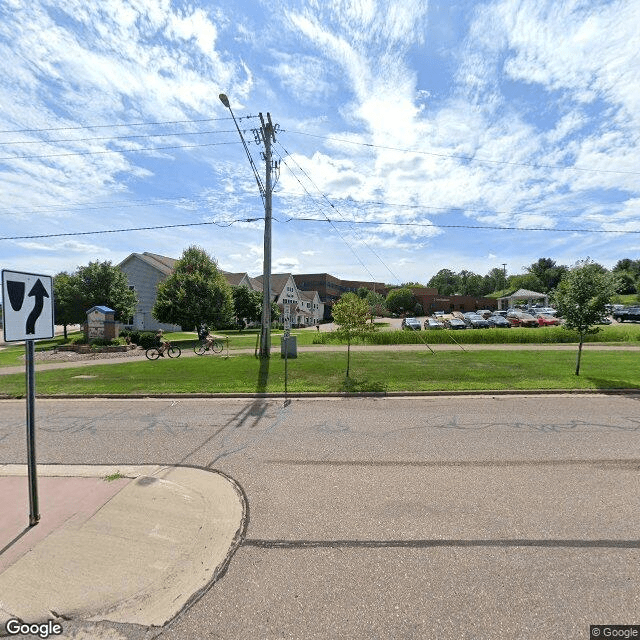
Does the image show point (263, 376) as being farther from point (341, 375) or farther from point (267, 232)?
point (267, 232)

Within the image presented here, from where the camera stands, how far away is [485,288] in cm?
11125

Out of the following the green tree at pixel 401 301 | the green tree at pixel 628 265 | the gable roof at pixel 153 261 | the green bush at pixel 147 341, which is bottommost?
the green bush at pixel 147 341

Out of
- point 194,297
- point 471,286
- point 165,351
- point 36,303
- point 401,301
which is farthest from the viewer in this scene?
point 471,286

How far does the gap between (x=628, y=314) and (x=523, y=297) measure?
3266 centimetres

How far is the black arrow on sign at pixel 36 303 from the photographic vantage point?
3615 mm

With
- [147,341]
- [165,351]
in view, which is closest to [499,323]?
[165,351]

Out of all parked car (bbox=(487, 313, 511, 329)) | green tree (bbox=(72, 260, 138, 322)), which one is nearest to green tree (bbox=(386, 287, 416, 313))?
parked car (bbox=(487, 313, 511, 329))

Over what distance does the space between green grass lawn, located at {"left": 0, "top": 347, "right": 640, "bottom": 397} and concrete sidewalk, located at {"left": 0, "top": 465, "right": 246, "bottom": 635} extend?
18.6 feet

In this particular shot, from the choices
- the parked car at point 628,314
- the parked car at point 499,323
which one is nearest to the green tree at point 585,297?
the parked car at point 499,323

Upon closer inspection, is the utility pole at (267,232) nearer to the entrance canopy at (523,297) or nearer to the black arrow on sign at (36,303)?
the black arrow on sign at (36,303)

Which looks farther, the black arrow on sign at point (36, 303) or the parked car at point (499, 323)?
the parked car at point (499, 323)

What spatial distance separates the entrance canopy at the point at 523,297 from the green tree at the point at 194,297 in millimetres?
55288

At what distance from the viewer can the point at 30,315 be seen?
3617mm

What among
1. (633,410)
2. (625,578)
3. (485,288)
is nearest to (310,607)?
(625,578)
